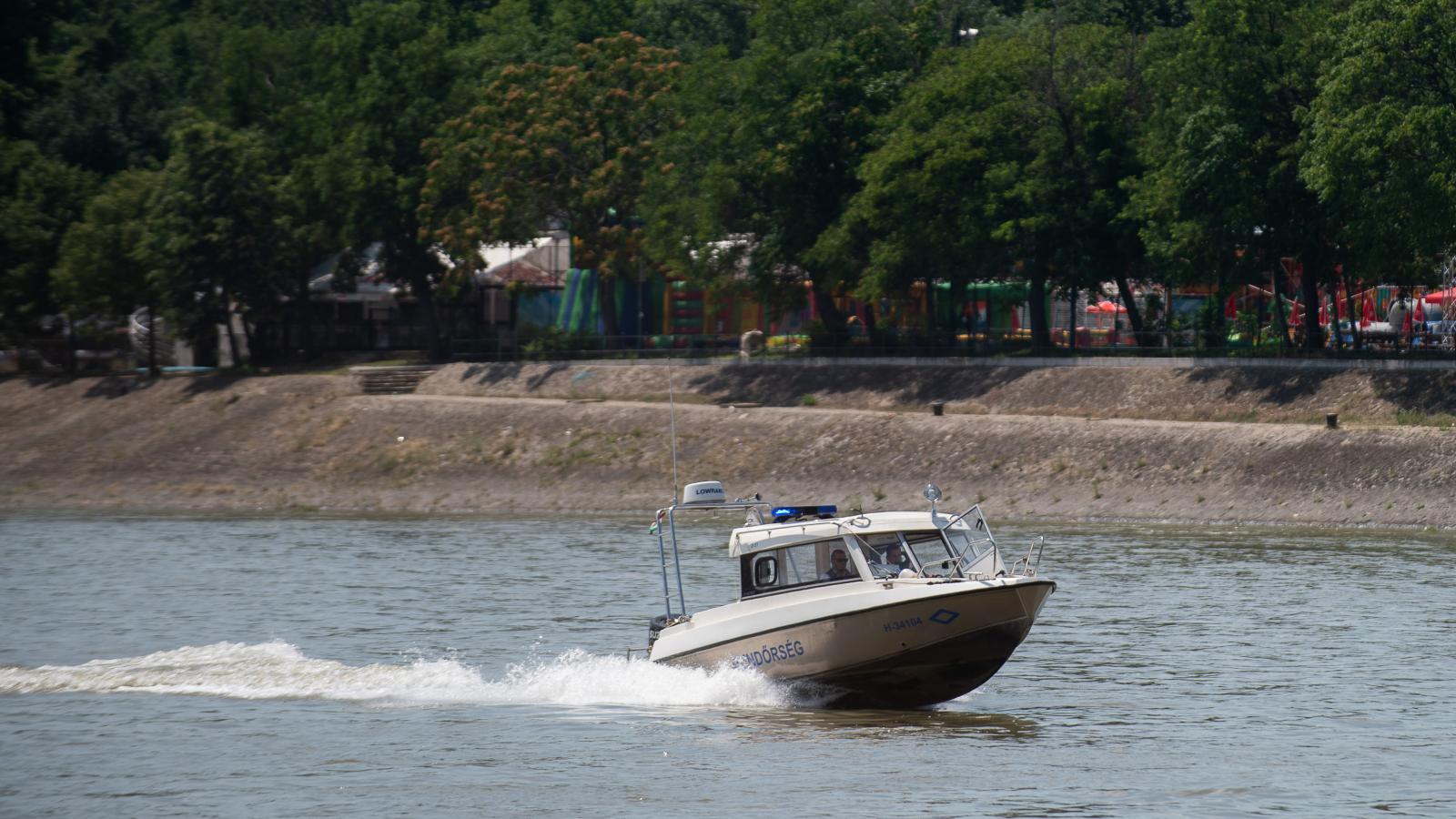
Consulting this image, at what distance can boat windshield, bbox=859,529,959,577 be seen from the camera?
24.5 metres

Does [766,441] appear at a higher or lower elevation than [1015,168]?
lower

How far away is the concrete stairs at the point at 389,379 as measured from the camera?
75.8 meters

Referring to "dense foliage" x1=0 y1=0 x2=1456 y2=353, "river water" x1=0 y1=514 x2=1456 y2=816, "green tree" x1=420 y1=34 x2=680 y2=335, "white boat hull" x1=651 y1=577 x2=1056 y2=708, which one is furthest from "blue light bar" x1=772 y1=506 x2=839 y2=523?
"green tree" x1=420 y1=34 x2=680 y2=335

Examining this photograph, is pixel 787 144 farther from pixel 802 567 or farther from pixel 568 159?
pixel 802 567

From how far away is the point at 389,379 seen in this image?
7669 cm

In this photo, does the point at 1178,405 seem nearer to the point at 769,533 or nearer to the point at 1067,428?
the point at 1067,428

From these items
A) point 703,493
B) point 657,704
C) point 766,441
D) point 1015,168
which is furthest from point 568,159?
point 657,704

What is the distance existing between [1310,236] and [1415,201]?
6906 mm

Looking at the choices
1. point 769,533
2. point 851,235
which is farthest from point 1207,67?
point 769,533

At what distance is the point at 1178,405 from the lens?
5891 cm

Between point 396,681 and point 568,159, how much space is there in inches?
2096

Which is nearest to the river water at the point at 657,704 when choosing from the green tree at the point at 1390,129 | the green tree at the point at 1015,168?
the green tree at the point at 1390,129

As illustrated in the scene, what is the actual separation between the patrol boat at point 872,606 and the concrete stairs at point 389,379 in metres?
52.0

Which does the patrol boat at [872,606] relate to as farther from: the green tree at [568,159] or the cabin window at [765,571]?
the green tree at [568,159]
